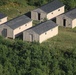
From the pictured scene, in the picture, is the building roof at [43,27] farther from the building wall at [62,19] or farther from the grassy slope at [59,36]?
the building wall at [62,19]

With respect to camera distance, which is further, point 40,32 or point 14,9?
point 14,9

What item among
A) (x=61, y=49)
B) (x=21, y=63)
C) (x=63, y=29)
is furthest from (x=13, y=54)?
(x=63, y=29)

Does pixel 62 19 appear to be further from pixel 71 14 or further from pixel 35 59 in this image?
pixel 35 59

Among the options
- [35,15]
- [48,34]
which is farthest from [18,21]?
[35,15]

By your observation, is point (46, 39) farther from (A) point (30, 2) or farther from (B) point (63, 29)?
(A) point (30, 2)

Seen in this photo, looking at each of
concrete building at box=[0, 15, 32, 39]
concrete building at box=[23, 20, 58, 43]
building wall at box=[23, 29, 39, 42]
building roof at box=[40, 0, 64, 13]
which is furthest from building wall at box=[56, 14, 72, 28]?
building wall at box=[23, 29, 39, 42]

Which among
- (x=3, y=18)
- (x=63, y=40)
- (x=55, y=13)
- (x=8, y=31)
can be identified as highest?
(x=55, y=13)

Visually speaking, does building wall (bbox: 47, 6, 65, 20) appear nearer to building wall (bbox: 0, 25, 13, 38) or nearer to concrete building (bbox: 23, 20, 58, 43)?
concrete building (bbox: 23, 20, 58, 43)
